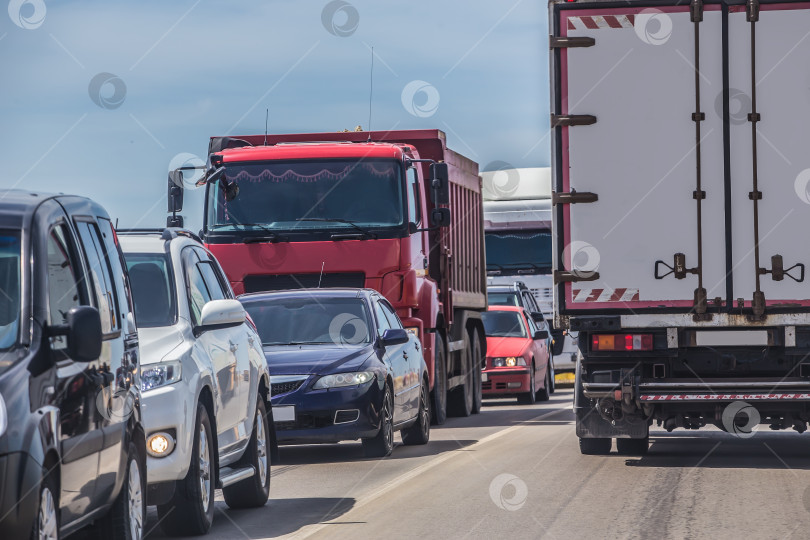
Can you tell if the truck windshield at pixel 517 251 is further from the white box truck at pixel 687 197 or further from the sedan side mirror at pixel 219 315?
the sedan side mirror at pixel 219 315

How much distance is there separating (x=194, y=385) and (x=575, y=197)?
502cm

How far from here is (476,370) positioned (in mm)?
24062

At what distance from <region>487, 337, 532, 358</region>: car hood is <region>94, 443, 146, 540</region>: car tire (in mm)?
18051

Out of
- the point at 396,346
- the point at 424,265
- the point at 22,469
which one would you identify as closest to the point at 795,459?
the point at 396,346

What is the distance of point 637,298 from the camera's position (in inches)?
519

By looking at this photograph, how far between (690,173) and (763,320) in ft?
4.48

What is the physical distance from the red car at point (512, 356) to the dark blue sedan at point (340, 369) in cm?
888

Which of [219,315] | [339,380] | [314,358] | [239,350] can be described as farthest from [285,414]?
[219,315]

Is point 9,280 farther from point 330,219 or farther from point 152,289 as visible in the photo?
point 330,219

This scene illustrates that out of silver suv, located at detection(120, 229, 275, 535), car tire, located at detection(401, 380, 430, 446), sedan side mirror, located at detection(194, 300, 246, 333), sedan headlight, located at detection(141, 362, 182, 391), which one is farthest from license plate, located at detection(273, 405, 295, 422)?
sedan headlight, located at detection(141, 362, 182, 391)

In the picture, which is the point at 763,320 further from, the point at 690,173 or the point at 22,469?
the point at 22,469

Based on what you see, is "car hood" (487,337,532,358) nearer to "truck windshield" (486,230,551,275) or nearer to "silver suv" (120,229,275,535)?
"truck windshield" (486,230,551,275)

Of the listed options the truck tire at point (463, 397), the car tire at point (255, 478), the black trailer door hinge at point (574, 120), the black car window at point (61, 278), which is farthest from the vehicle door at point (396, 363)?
the black car window at point (61, 278)

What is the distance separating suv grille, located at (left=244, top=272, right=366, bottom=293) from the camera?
18.8m
